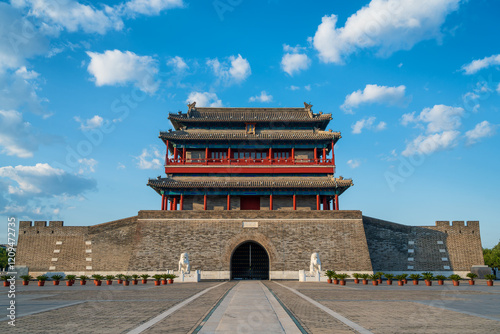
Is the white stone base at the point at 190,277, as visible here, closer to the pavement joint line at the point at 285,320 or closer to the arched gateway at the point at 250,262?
the arched gateway at the point at 250,262

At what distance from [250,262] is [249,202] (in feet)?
17.4

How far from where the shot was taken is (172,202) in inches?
1241

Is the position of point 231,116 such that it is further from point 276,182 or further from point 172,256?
point 172,256

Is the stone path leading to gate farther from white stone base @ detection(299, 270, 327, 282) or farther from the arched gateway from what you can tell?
the arched gateway

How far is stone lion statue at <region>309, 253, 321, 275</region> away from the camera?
2389 centimetres

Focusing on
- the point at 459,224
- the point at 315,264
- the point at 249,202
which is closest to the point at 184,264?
the point at 315,264

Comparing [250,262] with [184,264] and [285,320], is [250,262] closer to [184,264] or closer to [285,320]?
[184,264]

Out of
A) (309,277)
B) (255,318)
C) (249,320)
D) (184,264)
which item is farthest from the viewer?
(309,277)

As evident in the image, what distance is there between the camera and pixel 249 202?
30.9 metres

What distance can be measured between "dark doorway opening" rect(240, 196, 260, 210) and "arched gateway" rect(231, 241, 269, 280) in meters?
3.68

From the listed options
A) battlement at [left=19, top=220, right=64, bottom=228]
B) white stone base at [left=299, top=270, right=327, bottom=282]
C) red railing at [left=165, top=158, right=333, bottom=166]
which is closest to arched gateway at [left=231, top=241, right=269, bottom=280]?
white stone base at [left=299, top=270, right=327, bottom=282]

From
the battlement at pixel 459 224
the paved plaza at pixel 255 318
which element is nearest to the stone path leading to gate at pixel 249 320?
the paved plaza at pixel 255 318

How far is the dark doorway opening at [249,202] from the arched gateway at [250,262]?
3.68 meters

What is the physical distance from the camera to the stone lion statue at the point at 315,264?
941 inches
